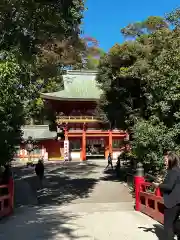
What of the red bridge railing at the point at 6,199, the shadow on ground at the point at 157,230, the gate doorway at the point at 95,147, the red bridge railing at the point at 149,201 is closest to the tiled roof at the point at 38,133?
the gate doorway at the point at 95,147

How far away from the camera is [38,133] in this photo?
45.2 m

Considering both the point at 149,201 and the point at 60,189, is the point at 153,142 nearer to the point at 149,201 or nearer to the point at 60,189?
the point at 149,201

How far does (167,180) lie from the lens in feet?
18.6

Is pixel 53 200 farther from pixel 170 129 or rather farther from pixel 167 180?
pixel 167 180

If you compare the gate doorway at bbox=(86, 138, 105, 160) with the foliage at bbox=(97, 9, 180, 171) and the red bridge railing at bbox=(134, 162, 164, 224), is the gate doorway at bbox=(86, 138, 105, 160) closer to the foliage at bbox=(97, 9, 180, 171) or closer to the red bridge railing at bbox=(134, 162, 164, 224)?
the foliage at bbox=(97, 9, 180, 171)

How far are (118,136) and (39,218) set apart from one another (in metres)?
32.6

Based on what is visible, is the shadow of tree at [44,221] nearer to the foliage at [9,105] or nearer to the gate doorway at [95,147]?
the foliage at [9,105]

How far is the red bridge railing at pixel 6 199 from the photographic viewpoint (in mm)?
10422

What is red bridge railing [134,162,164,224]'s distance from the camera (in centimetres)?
889

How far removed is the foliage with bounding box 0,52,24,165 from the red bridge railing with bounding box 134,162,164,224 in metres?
4.57

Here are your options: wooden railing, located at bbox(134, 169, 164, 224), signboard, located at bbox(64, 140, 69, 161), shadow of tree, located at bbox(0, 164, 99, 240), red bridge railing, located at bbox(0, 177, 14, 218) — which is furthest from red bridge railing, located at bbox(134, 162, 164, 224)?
signboard, located at bbox(64, 140, 69, 161)

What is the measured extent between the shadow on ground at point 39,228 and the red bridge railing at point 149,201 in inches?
77.7

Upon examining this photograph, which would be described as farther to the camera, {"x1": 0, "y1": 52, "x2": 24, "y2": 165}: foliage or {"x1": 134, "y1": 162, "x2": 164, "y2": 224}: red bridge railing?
{"x1": 134, "y1": 162, "x2": 164, "y2": 224}: red bridge railing

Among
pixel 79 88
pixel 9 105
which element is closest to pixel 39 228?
pixel 9 105
